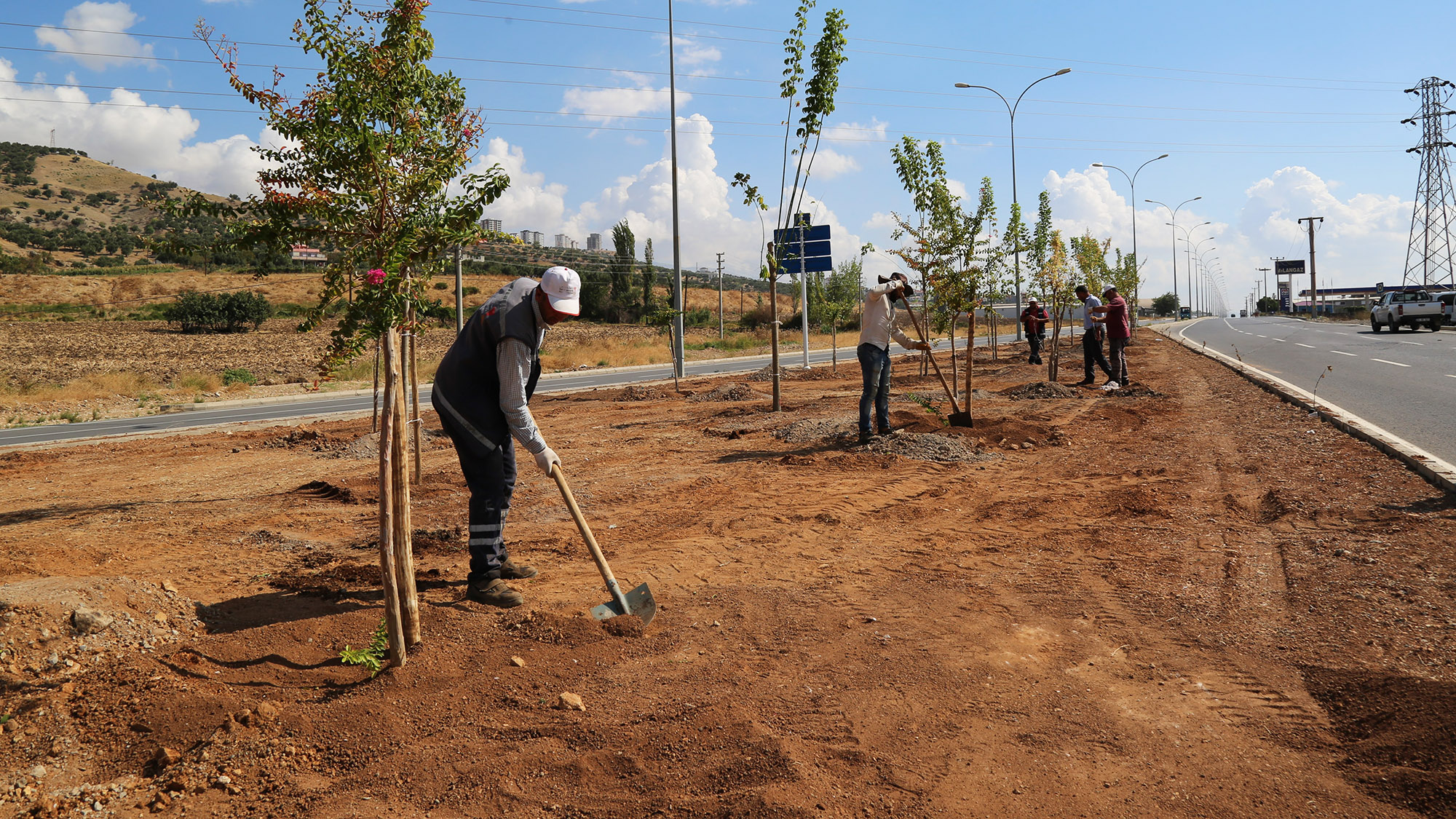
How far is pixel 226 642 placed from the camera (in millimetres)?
3994

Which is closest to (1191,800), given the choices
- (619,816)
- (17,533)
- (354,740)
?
(619,816)

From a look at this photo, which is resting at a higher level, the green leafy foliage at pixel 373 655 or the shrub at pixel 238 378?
the shrub at pixel 238 378

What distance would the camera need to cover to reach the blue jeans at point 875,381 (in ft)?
30.0

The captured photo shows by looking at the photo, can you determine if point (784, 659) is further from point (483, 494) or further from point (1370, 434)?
point (1370, 434)

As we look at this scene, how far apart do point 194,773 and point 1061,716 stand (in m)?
3.19

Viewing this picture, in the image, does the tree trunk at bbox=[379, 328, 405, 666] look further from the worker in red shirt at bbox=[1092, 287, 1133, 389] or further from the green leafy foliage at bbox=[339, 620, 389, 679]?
the worker in red shirt at bbox=[1092, 287, 1133, 389]

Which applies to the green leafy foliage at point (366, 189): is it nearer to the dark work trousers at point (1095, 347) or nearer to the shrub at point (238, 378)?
the dark work trousers at point (1095, 347)

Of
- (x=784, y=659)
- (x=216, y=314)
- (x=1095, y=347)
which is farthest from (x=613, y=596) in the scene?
(x=216, y=314)

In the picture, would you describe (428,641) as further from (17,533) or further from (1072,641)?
(17,533)

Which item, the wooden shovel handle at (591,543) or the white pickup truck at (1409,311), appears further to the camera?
the white pickup truck at (1409,311)

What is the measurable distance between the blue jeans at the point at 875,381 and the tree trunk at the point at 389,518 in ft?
19.8

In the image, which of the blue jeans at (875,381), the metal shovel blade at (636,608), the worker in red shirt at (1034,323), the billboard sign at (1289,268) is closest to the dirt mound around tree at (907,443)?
the blue jeans at (875,381)

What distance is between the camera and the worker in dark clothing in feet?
14.1

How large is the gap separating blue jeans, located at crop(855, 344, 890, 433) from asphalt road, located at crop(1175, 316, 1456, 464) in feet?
16.4
